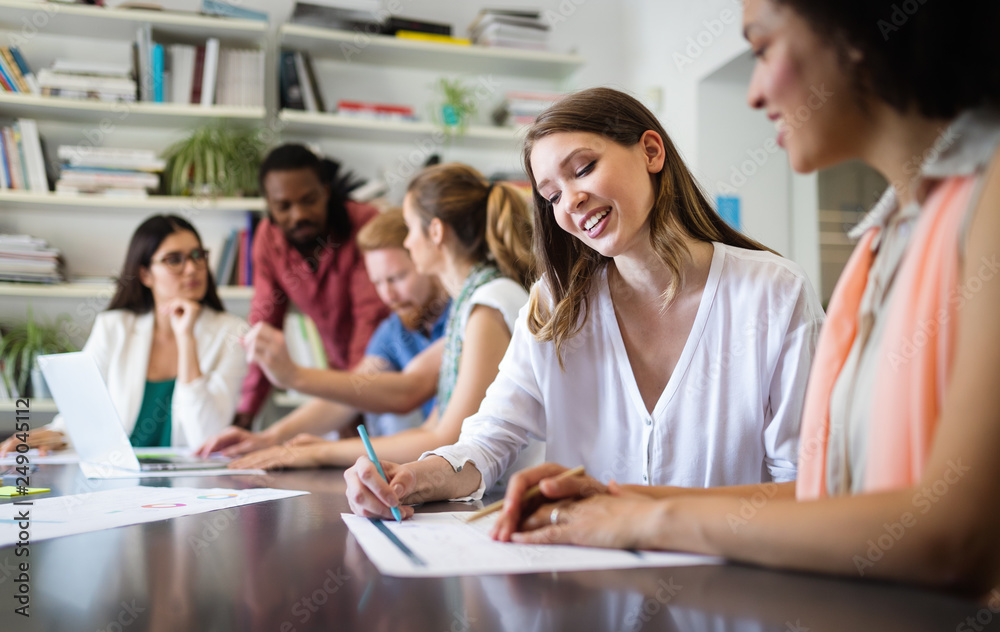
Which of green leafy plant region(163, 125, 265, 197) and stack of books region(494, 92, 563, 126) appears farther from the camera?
stack of books region(494, 92, 563, 126)

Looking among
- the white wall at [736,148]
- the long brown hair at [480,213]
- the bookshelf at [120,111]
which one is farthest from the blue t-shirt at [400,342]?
the white wall at [736,148]

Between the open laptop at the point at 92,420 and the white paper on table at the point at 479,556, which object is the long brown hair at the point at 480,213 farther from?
the white paper on table at the point at 479,556

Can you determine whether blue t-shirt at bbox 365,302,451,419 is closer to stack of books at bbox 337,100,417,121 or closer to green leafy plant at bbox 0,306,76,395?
stack of books at bbox 337,100,417,121

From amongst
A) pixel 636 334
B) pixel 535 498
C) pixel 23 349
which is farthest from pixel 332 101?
pixel 535 498

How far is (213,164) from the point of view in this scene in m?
3.10

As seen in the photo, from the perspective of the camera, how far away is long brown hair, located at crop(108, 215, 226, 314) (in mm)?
2514

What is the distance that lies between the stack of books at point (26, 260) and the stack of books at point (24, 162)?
21 centimetres

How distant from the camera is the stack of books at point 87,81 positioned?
2980 millimetres

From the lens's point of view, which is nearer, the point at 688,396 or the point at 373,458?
the point at 373,458

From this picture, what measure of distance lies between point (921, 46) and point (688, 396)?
2.31 feet

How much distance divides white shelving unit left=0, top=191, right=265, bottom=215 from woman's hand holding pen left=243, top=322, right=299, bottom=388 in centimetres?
144

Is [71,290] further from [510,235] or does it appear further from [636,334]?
[636,334]

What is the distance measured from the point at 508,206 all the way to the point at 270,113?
2.03m

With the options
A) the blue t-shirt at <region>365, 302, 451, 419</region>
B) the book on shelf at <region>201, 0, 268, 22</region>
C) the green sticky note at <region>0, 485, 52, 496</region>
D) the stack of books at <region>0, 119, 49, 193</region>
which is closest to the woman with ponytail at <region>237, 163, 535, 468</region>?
the blue t-shirt at <region>365, 302, 451, 419</region>
